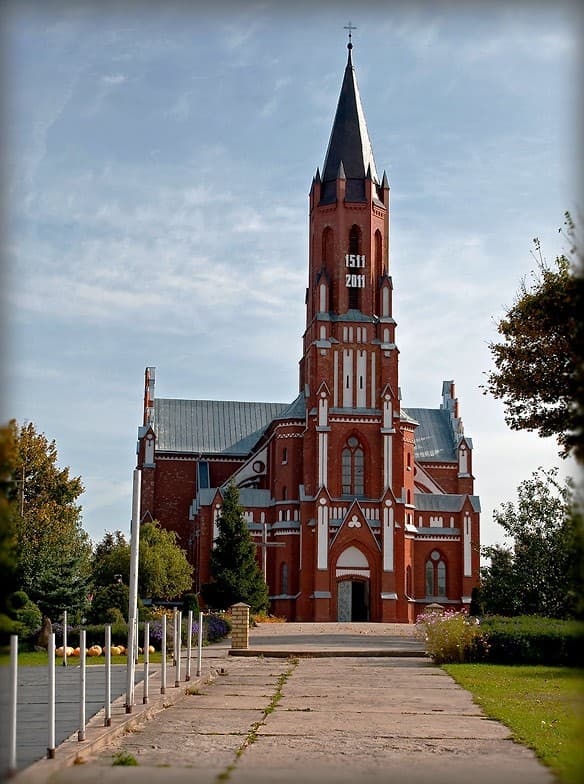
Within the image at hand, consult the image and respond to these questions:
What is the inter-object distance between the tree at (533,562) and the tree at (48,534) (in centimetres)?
1525

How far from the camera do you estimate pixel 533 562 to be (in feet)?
107

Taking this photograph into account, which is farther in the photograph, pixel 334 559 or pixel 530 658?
pixel 334 559

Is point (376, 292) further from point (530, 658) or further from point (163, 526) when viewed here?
point (530, 658)

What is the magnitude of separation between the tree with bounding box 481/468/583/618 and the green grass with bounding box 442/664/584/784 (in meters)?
7.78

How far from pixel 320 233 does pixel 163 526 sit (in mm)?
23193

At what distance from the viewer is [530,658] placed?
25438 mm

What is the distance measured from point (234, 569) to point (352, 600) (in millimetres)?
8277

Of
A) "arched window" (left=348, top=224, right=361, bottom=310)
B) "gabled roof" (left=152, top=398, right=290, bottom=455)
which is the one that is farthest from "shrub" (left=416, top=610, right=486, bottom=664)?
"gabled roof" (left=152, top=398, right=290, bottom=455)

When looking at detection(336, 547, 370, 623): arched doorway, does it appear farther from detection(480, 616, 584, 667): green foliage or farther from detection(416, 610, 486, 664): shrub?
detection(480, 616, 584, 667): green foliage

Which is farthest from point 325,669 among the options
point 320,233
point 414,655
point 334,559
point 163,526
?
point 163,526

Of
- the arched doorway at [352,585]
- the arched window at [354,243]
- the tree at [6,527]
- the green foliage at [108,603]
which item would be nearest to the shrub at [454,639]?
the green foliage at [108,603]

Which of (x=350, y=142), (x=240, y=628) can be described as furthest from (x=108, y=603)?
(x=350, y=142)

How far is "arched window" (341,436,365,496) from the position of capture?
59375mm

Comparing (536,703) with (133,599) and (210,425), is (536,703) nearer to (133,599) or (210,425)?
(133,599)
